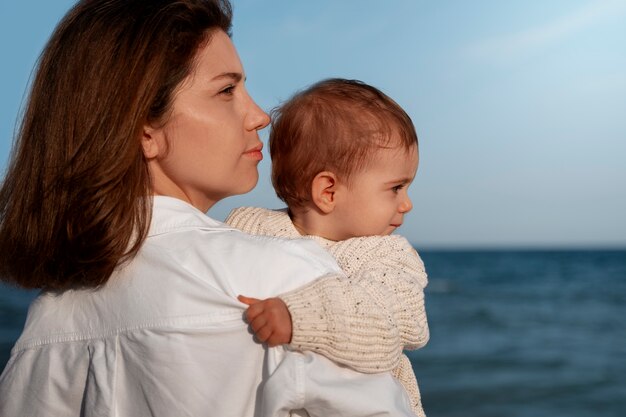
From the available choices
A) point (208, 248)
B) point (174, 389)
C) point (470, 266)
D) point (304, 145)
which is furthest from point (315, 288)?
point (470, 266)

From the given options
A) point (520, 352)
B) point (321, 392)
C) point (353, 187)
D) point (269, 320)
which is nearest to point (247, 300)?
point (269, 320)

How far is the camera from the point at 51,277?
1931 mm

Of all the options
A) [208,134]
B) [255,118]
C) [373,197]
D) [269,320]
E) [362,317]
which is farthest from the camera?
[373,197]

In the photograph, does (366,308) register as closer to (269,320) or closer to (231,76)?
(269,320)

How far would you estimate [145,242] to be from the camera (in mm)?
1836

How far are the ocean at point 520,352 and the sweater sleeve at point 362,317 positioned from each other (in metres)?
2.04

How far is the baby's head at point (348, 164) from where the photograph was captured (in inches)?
97.3

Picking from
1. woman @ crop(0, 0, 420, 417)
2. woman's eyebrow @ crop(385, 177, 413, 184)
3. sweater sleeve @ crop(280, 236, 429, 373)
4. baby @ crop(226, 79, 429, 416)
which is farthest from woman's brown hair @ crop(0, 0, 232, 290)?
woman's eyebrow @ crop(385, 177, 413, 184)

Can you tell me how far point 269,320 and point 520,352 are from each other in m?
12.9

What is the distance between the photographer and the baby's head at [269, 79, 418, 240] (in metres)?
2.47

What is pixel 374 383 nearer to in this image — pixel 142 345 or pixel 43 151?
pixel 142 345

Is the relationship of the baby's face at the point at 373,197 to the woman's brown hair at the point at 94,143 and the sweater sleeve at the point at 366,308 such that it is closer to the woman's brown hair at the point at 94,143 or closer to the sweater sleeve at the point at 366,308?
the sweater sleeve at the point at 366,308

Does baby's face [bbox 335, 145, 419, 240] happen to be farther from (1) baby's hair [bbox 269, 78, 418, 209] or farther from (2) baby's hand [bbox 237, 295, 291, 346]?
(2) baby's hand [bbox 237, 295, 291, 346]

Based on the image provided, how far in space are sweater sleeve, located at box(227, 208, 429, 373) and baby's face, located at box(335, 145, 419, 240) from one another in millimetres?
171
